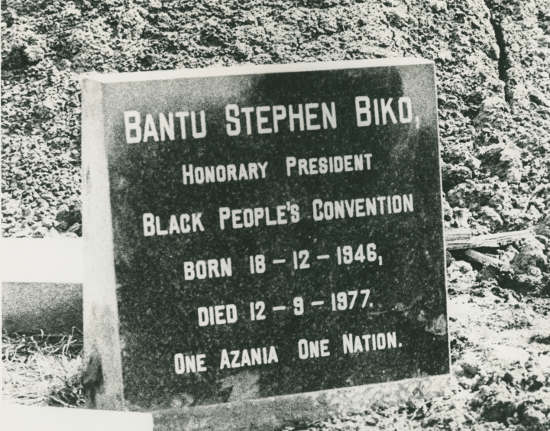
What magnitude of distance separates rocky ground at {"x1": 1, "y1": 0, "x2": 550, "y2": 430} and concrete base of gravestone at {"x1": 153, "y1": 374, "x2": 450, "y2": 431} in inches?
43.3

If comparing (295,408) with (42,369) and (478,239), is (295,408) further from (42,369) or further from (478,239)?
(478,239)

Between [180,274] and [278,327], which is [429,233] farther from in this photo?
[180,274]

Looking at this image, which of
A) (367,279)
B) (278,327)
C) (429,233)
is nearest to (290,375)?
(278,327)

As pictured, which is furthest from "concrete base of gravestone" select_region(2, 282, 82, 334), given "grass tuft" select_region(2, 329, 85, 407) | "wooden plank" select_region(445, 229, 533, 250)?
"wooden plank" select_region(445, 229, 533, 250)

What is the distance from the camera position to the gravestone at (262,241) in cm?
346

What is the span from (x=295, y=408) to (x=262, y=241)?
0.60 metres

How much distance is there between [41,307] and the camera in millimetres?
4262

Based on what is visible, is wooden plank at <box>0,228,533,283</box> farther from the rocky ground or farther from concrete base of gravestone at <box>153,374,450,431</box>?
concrete base of gravestone at <box>153,374,450,431</box>

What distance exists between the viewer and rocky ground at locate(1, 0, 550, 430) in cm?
515

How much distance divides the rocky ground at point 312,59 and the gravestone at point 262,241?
1.11m

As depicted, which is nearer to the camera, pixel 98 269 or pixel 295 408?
pixel 98 269

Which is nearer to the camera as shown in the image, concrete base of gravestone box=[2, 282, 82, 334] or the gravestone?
the gravestone

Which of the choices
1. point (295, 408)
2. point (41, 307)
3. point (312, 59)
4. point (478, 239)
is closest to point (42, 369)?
point (41, 307)

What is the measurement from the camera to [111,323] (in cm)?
351
